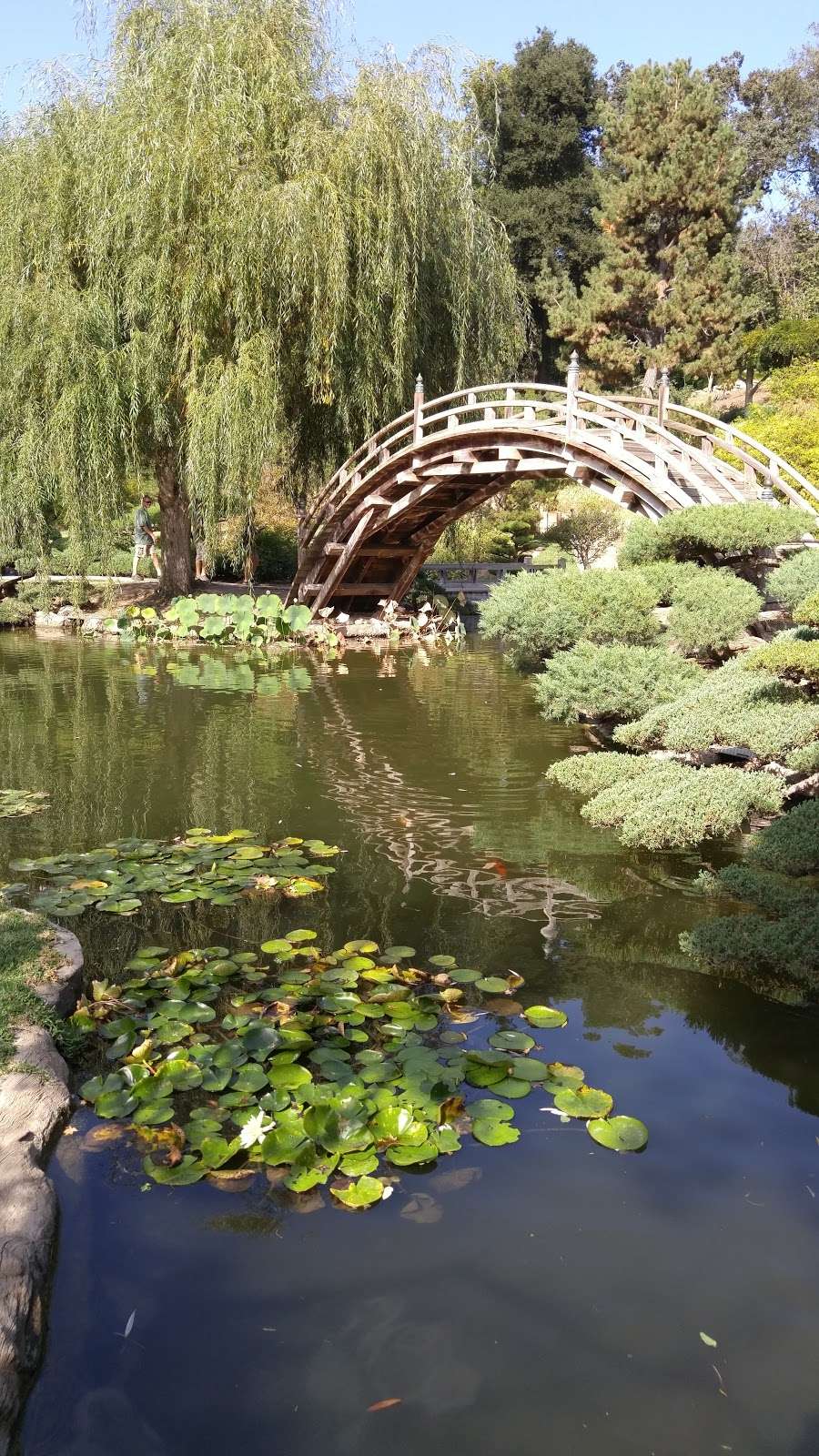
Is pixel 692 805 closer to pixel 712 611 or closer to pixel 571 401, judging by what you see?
pixel 712 611

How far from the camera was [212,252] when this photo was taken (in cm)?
1348

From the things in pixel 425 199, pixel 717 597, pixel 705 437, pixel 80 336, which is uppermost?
pixel 425 199

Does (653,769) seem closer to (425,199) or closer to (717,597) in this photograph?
(717,597)

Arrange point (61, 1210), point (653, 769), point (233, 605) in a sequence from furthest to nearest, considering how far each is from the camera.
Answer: point (233, 605) → point (653, 769) → point (61, 1210)

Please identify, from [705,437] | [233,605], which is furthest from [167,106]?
[705,437]

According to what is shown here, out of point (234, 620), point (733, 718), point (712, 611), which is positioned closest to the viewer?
point (733, 718)

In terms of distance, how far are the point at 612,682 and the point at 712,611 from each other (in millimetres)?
1223

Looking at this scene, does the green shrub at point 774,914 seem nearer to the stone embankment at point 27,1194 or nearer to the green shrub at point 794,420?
the stone embankment at point 27,1194

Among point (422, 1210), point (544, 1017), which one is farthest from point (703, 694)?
point (422, 1210)

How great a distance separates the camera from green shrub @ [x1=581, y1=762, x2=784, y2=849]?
590 cm

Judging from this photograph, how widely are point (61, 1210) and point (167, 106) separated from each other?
13.5 meters

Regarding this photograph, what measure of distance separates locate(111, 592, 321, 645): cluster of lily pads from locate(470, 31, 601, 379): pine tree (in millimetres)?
15180

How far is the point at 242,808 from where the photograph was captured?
7020 mm

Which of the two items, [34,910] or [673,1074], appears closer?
[673,1074]
